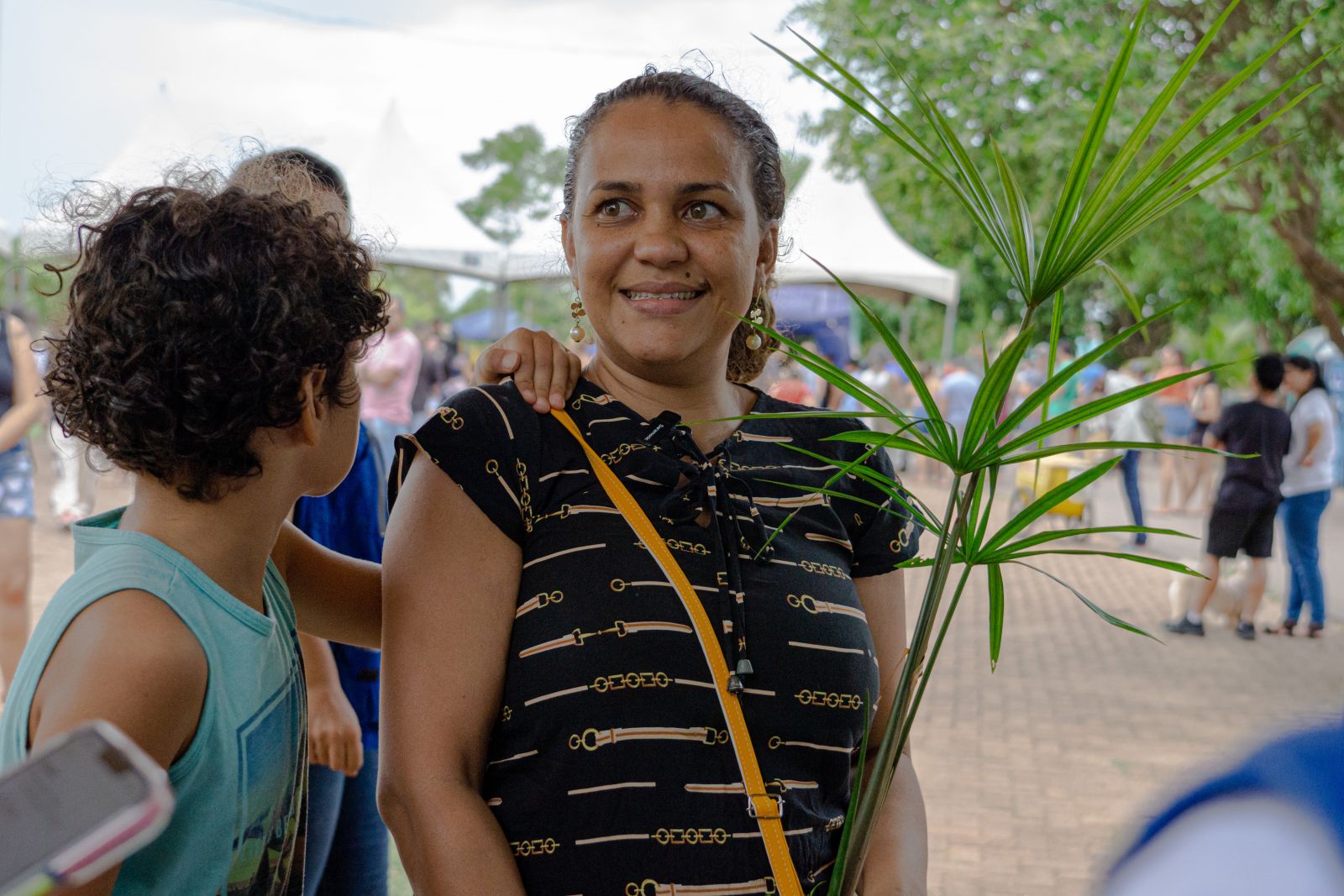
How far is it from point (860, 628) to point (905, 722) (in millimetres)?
386

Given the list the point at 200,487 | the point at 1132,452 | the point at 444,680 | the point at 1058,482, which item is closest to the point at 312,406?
the point at 200,487

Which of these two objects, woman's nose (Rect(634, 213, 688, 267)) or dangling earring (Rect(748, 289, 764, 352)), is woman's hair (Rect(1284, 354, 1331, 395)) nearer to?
dangling earring (Rect(748, 289, 764, 352))

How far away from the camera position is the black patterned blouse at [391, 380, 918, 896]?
1.64 meters

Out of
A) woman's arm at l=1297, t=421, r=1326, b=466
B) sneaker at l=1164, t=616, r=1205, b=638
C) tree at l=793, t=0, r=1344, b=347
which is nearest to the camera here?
woman's arm at l=1297, t=421, r=1326, b=466

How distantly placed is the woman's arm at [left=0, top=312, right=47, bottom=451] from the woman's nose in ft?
13.2

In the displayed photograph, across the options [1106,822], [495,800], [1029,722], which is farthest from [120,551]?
[1029,722]

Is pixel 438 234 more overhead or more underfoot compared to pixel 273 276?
more overhead

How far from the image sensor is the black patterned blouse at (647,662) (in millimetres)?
1638

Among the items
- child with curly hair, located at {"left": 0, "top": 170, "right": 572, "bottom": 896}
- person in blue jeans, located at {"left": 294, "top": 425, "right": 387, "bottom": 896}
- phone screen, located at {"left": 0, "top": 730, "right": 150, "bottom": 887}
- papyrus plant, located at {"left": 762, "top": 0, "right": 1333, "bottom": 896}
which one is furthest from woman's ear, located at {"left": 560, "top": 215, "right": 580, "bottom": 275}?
phone screen, located at {"left": 0, "top": 730, "right": 150, "bottom": 887}

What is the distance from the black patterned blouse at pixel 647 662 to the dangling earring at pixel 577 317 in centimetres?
29

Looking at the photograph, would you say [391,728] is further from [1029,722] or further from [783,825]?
[1029,722]

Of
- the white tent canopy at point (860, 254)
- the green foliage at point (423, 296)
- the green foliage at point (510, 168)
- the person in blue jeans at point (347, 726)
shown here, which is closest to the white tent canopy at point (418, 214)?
the white tent canopy at point (860, 254)

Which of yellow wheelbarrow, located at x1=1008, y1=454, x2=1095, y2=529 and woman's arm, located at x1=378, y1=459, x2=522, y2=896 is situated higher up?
yellow wheelbarrow, located at x1=1008, y1=454, x2=1095, y2=529

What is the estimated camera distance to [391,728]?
1646 millimetres
